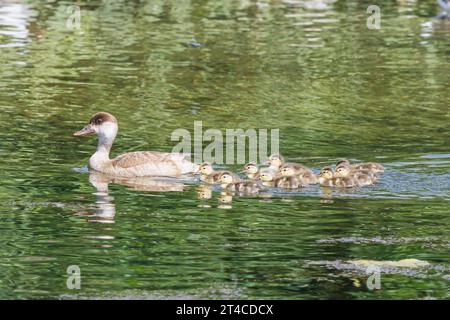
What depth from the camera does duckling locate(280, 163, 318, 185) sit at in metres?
13.4

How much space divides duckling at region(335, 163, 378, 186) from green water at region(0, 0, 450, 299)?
0.34 ft

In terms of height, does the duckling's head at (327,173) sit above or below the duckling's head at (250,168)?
above

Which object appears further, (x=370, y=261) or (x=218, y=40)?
(x=218, y=40)

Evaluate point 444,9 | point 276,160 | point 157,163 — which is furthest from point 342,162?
point 444,9

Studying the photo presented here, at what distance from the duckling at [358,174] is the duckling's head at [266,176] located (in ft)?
2.35

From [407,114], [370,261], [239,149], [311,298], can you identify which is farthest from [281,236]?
[407,114]

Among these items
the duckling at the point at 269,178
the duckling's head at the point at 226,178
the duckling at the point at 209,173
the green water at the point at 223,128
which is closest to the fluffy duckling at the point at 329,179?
the green water at the point at 223,128

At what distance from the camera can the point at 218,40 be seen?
80.7 feet

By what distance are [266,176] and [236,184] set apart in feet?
1.58

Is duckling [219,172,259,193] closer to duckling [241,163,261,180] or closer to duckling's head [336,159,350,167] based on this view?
duckling [241,163,261,180]

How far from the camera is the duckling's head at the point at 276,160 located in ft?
45.4

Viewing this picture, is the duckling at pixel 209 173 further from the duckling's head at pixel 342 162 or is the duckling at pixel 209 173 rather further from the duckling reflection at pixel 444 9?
the duckling reflection at pixel 444 9

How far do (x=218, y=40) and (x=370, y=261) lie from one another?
1462cm
